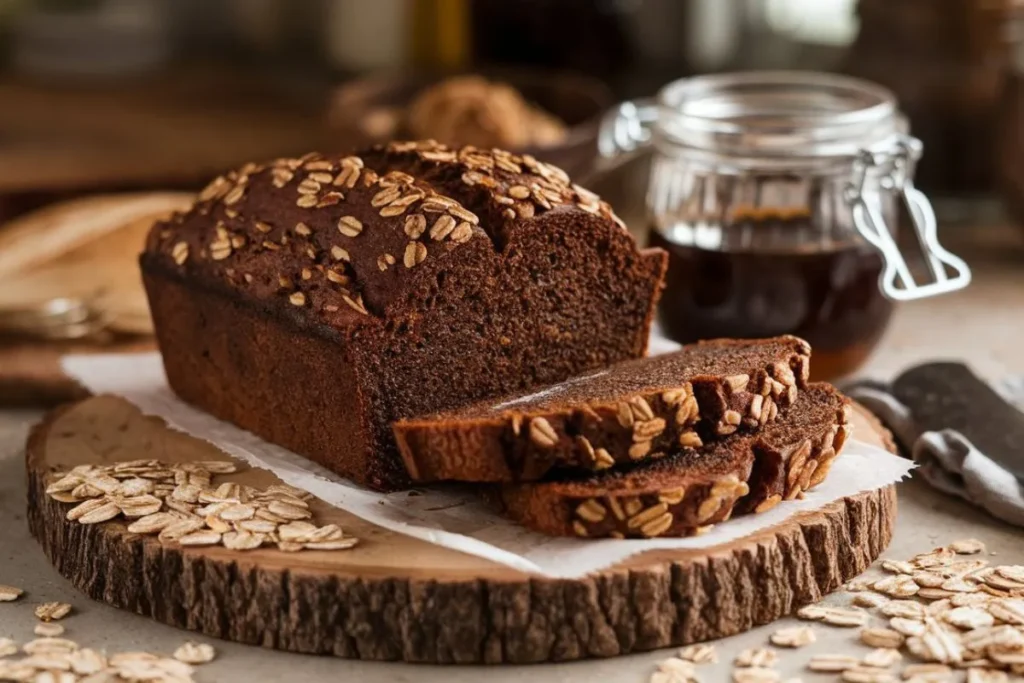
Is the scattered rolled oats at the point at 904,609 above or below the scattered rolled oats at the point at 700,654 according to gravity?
above

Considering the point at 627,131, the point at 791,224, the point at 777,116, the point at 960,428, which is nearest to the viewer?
the point at 960,428

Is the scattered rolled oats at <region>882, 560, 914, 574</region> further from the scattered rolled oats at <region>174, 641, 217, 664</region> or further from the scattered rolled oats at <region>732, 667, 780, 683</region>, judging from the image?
the scattered rolled oats at <region>174, 641, 217, 664</region>

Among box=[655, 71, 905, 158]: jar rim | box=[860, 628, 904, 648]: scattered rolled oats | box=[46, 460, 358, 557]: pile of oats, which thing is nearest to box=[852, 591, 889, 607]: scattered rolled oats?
box=[860, 628, 904, 648]: scattered rolled oats

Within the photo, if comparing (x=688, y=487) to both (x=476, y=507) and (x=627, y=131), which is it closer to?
(x=476, y=507)

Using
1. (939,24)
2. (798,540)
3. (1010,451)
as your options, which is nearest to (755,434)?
(798,540)

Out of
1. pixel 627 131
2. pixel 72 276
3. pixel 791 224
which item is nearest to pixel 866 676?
pixel 791 224

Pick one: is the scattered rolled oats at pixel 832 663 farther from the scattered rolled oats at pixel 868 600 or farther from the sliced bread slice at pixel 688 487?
the sliced bread slice at pixel 688 487

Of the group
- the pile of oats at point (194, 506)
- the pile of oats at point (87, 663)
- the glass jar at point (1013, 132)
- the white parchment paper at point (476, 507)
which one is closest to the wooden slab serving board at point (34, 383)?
the white parchment paper at point (476, 507)
